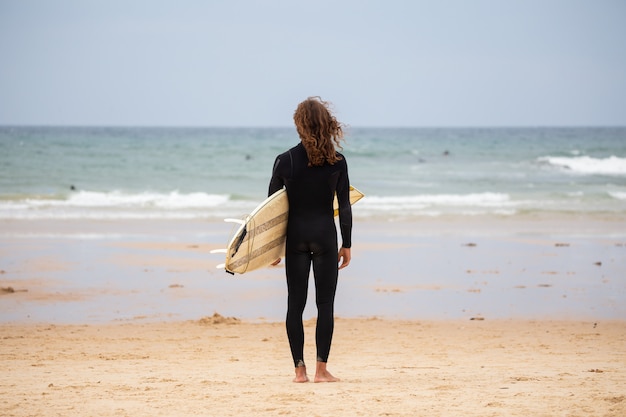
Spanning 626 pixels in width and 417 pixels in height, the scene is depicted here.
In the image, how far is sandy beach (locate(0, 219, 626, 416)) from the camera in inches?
180

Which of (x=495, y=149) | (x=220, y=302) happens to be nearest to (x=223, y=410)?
(x=220, y=302)

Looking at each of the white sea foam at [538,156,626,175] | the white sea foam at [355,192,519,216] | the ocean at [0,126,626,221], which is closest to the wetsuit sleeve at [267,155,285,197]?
the ocean at [0,126,626,221]

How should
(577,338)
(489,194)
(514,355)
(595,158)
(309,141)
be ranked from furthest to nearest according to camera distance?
(595,158) < (489,194) < (577,338) < (514,355) < (309,141)

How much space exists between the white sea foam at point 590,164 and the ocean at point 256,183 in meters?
0.05

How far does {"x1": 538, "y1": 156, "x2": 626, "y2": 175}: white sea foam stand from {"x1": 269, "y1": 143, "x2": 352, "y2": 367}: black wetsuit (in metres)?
33.0

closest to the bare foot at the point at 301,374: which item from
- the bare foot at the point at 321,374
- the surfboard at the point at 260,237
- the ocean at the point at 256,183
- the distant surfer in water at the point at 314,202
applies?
the bare foot at the point at 321,374

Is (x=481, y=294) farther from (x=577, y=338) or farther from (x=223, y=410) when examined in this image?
(x=223, y=410)

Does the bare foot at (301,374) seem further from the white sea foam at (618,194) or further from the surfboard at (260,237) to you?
the white sea foam at (618,194)

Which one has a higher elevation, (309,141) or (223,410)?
(309,141)

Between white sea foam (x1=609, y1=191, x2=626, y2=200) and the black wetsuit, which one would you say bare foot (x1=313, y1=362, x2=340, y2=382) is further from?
white sea foam (x1=609, y1=191, x2=626, y2=200)

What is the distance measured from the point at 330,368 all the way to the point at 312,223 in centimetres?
153

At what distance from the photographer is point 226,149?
50.6 meters

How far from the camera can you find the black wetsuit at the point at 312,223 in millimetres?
→ 4773

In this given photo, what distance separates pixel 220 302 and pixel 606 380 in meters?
4.92
